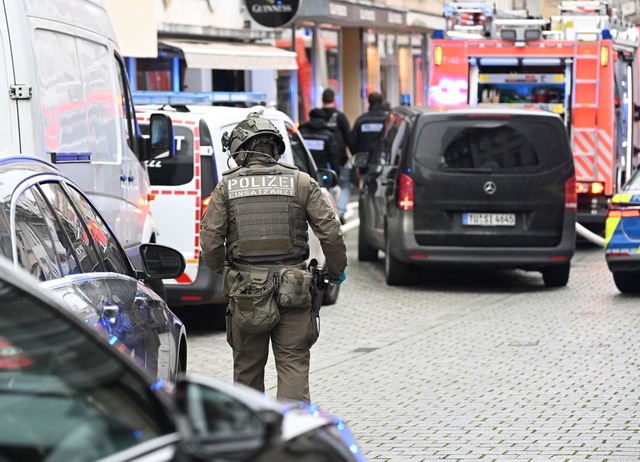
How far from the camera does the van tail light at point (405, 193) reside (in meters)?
15.2

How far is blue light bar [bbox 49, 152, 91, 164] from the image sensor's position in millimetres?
8711

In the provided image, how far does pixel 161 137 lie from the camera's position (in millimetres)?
10898

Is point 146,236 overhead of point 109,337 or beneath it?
beneath

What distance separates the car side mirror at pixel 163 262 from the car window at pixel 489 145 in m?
8.52

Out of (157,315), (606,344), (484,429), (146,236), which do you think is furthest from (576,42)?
(157,315)

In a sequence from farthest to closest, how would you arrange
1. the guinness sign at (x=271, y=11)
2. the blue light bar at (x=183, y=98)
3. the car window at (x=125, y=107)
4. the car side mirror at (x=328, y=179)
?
1. the guinness sign at (x=271, y=11)
2. the blue light bar at (x=183, y=98)
3. the car side mirror at (x=328, y=179)
4. the car window at (x=125, y=107)

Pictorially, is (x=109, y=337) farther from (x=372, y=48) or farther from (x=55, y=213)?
(x=372, y=48)

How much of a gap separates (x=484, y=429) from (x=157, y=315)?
8.85 ft

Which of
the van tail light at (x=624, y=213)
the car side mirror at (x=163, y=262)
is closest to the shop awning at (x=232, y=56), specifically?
the van tail light at (x=624, y=213)

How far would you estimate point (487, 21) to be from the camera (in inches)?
859

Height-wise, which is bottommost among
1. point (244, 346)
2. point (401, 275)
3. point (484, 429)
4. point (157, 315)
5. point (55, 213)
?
point (401, 275)

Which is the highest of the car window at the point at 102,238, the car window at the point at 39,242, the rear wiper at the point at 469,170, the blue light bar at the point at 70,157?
the car window at the point at 39,242

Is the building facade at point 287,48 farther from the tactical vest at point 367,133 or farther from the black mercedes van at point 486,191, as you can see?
the black mercedes van at point 486,191

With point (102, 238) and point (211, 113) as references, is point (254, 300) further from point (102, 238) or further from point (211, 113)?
point (211, 113)
